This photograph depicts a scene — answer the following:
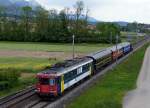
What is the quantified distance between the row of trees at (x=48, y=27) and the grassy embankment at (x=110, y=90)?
295 feet

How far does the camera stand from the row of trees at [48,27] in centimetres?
15250

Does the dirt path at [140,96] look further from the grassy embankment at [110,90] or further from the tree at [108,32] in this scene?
the tree at [108,32]

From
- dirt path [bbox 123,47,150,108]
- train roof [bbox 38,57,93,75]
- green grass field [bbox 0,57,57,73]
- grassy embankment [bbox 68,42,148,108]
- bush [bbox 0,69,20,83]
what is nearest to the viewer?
grassy embankment [bbox 68,42,148,108]

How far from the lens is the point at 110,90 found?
4278cm

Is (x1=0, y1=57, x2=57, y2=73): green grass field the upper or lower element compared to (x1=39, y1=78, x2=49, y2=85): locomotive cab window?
lower

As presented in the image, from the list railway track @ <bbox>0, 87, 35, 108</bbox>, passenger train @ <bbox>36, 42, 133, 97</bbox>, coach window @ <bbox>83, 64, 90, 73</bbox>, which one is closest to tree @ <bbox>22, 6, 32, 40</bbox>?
coach window @ <bbox>83, 64, 90, 73</bbox>

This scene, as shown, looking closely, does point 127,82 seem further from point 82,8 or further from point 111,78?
point 82,8

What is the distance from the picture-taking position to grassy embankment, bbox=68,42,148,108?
3412 cm

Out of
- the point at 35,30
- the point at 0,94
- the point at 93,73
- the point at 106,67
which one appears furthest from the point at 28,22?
the point at 0,94

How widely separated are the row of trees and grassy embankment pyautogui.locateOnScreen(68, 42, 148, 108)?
295 ft

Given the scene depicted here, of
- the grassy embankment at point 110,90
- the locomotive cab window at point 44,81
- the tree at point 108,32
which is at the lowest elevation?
the tree at point 108,32

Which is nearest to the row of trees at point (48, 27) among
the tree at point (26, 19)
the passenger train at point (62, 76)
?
the tree at point (26, 19)

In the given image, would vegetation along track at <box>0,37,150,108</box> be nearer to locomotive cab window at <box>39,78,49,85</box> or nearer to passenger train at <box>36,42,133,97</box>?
passenger train at <box>36,42,133,97</box>

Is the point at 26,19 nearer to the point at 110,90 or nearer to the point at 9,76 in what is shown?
the point at 9,76
